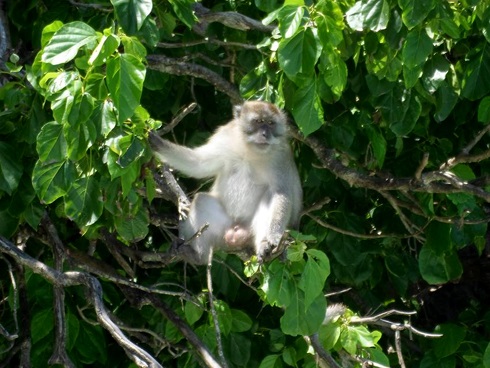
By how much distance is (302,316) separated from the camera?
6.17m

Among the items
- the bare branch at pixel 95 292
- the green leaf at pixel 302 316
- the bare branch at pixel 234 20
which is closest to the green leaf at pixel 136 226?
the bare branch at pixel 95 292

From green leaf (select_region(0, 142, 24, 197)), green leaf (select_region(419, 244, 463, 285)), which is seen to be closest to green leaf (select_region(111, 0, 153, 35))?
green leaf (select_region(0, 142, 24, 197))

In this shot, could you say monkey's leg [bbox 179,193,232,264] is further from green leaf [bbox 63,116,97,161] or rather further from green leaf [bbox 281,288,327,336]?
green leaf [bbox 63,116,97,161]

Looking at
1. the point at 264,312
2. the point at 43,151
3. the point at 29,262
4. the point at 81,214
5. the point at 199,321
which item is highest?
the point at 43,151

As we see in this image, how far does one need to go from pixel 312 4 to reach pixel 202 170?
2.14 m

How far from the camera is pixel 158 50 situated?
25.3 feet

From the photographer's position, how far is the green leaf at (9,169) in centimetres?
604

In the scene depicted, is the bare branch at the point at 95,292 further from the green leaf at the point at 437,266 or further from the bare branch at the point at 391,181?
the green leaf at the point at 437,266

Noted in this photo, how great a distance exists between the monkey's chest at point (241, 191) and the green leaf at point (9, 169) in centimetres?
211

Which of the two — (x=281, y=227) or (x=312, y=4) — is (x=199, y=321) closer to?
(x=281, y=227)

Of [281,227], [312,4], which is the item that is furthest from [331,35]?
[281,227]

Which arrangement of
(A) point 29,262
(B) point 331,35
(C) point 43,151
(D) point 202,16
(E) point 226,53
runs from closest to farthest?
(C) point 43,151, (B) point 331,35, (A) point 29,262, (D) point 202,16, (E) point 226,53

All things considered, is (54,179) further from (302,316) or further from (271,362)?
(271,362)

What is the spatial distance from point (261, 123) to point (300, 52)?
1988mm
